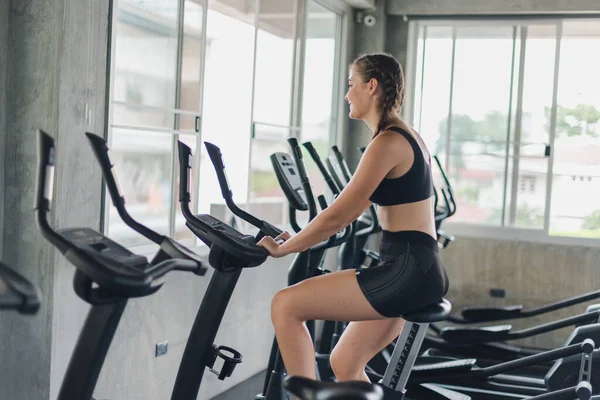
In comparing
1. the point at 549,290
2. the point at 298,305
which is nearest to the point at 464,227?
the point at 549,290

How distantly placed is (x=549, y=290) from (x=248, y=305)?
2.74 meters

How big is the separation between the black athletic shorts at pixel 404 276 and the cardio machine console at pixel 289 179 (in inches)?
17.3

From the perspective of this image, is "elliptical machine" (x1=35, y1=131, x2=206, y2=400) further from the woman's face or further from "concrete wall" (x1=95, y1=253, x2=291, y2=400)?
"concrete wall" (x1=95, y1=253, x2=291, y2=400)

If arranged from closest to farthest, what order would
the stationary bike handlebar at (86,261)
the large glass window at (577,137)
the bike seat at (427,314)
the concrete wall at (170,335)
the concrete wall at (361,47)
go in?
1. the stationary bike handlebar at (86,261)
2. the bike seat at (427,314)
3. the concrete wall at (170,335)
4. the large glass window at (577,137)
5. the concrete wall at (361,47)

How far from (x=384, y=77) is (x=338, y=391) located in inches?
52.7

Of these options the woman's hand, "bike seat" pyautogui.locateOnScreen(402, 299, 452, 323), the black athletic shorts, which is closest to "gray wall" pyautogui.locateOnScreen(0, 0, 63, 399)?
the woman's hand

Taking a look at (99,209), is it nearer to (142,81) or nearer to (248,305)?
(142,81)

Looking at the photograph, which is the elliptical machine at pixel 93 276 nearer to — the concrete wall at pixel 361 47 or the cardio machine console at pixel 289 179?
the cardio machine console at pixel 289 179

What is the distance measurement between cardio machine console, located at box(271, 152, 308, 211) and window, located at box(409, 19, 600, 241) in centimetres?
356

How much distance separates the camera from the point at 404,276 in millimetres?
2689

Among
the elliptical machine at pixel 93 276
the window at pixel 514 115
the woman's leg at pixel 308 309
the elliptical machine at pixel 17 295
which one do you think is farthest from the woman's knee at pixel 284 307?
the window at pixel 514 115

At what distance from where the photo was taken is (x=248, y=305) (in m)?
4.71

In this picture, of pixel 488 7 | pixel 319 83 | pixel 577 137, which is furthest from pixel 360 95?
pixel 577 137

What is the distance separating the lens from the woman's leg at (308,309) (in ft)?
8.71
